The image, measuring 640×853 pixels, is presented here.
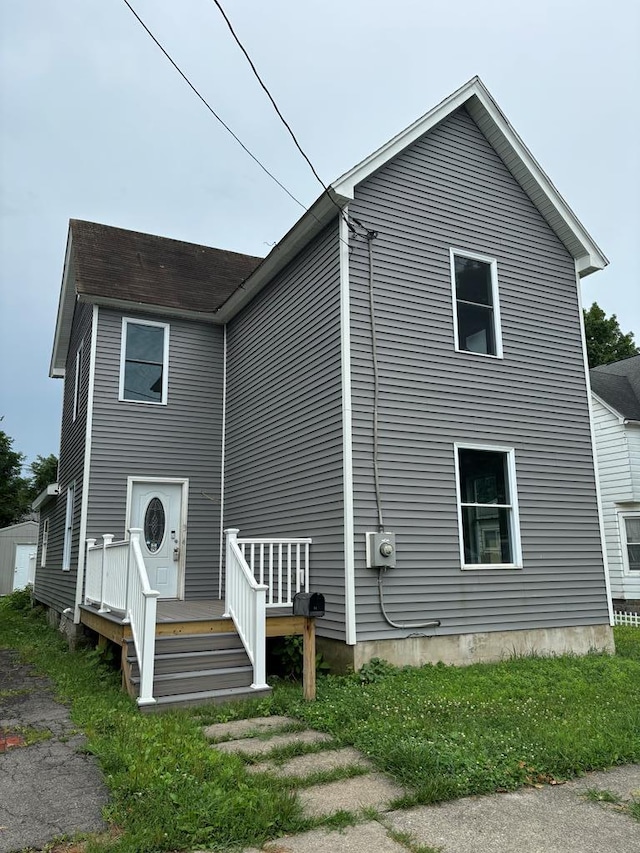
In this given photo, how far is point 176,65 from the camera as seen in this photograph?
6.76 metres

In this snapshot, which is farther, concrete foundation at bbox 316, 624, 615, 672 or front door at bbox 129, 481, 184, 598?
front door at bbox 129, 481, 184, 598

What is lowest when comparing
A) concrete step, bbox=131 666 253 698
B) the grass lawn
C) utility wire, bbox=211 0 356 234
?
the grass lawn

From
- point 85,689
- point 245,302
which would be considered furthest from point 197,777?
point 245,302

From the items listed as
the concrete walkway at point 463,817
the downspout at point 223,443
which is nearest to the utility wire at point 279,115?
the downspout at point 223,443

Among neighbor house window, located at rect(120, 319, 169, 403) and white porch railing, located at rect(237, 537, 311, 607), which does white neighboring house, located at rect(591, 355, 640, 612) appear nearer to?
white porch railing, located at rect(237, 537, 311, 607)

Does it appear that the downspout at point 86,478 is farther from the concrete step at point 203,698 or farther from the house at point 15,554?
the house at point 15,554

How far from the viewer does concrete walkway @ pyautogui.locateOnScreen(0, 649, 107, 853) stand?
351 centimetres

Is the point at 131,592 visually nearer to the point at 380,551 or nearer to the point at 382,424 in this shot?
the point at 380,551

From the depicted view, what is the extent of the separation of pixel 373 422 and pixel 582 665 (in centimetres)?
381

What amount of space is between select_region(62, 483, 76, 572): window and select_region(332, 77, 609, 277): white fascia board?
26.9 ft

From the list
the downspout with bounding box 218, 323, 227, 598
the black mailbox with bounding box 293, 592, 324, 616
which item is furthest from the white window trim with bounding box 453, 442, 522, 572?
the downspout with bounding box 218, 323, 227, 598

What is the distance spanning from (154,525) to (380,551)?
194 inches

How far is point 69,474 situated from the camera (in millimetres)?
12586

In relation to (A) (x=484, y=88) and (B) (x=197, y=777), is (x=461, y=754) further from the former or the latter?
(A) (x=484, y=88)
